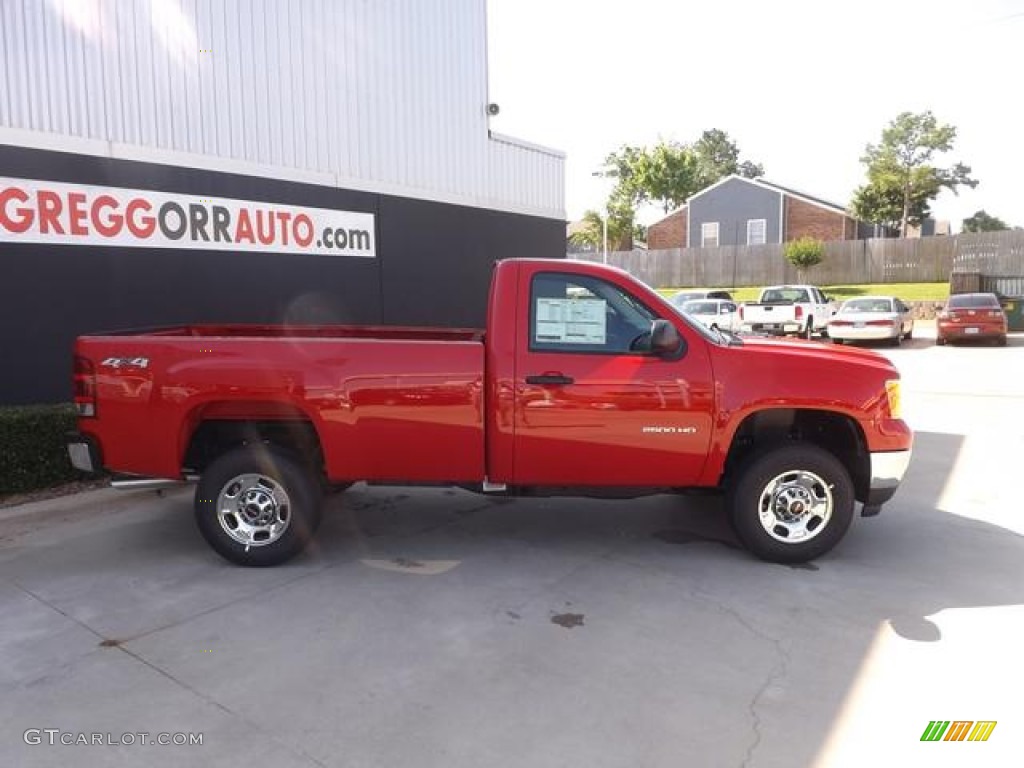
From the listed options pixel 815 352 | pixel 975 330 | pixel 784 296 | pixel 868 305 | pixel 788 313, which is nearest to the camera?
pixel 815 352

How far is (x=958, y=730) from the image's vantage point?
126 inches

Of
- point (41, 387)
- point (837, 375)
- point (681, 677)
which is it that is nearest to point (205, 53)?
point (41, 387)

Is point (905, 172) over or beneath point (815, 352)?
over

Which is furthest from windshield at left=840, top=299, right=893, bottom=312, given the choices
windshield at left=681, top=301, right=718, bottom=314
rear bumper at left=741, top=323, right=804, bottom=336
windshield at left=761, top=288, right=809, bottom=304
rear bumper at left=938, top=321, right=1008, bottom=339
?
windshield at left=681, top=301, right=718, bottom=314

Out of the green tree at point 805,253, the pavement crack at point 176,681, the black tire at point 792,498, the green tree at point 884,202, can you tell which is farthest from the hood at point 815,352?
the green tree at point 884,202

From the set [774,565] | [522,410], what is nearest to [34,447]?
[522,410]

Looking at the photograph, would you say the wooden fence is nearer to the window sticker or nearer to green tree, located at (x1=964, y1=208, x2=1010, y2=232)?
the window sticker

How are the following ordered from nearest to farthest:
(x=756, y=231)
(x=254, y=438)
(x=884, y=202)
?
(x=254, y=438) → (x=756, y=231) → (x=884, y=202)

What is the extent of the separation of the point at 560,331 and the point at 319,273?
6017 millimetres

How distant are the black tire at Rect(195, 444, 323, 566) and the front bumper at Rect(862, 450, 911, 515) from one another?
3586 millimetres

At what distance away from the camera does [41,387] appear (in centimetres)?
759

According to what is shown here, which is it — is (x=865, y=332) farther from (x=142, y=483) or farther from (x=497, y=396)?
(x=142, y=483)

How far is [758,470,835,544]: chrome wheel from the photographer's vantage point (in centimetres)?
496

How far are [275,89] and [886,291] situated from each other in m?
31.4
